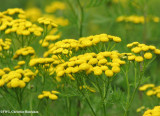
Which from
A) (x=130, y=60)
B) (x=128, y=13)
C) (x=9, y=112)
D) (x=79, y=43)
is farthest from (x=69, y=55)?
(x=128, y=13)

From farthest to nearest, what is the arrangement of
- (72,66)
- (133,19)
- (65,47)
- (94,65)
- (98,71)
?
(133,19) < (65,47) < (94,65) < (72,66) < (98,71)

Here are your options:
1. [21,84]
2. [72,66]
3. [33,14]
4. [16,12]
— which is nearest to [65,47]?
A: [72,66]

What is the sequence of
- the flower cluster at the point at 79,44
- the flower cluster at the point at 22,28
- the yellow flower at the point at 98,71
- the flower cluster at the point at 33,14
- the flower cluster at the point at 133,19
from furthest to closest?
the flower cluster at the point at 133,19
the flower cluster at the point at 33,14
the flower cluster at the point at 22,28
the flower cluster at the point at 79,44
the yellow flower at the point at 98,71

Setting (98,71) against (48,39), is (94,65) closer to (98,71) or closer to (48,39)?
(98,71)

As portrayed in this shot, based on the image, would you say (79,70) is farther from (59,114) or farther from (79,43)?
(59,114)

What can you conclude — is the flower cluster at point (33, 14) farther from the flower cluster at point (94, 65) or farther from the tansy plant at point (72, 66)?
the flower cluster at point (94, 65)

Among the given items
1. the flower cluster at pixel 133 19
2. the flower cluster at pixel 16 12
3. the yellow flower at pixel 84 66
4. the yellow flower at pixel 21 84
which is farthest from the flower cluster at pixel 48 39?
the flower cluster at pixel 133 19

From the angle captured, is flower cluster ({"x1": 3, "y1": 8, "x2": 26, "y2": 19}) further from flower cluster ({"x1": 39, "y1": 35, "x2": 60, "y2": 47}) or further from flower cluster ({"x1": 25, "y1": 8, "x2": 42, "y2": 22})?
flower cluster ({"x1": 39, "y1": 35, "x2": 60, "y2": 47})

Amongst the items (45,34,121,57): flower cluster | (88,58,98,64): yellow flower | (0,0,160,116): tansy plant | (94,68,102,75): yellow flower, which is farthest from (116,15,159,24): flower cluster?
(94,68,102,75): yellow flower
